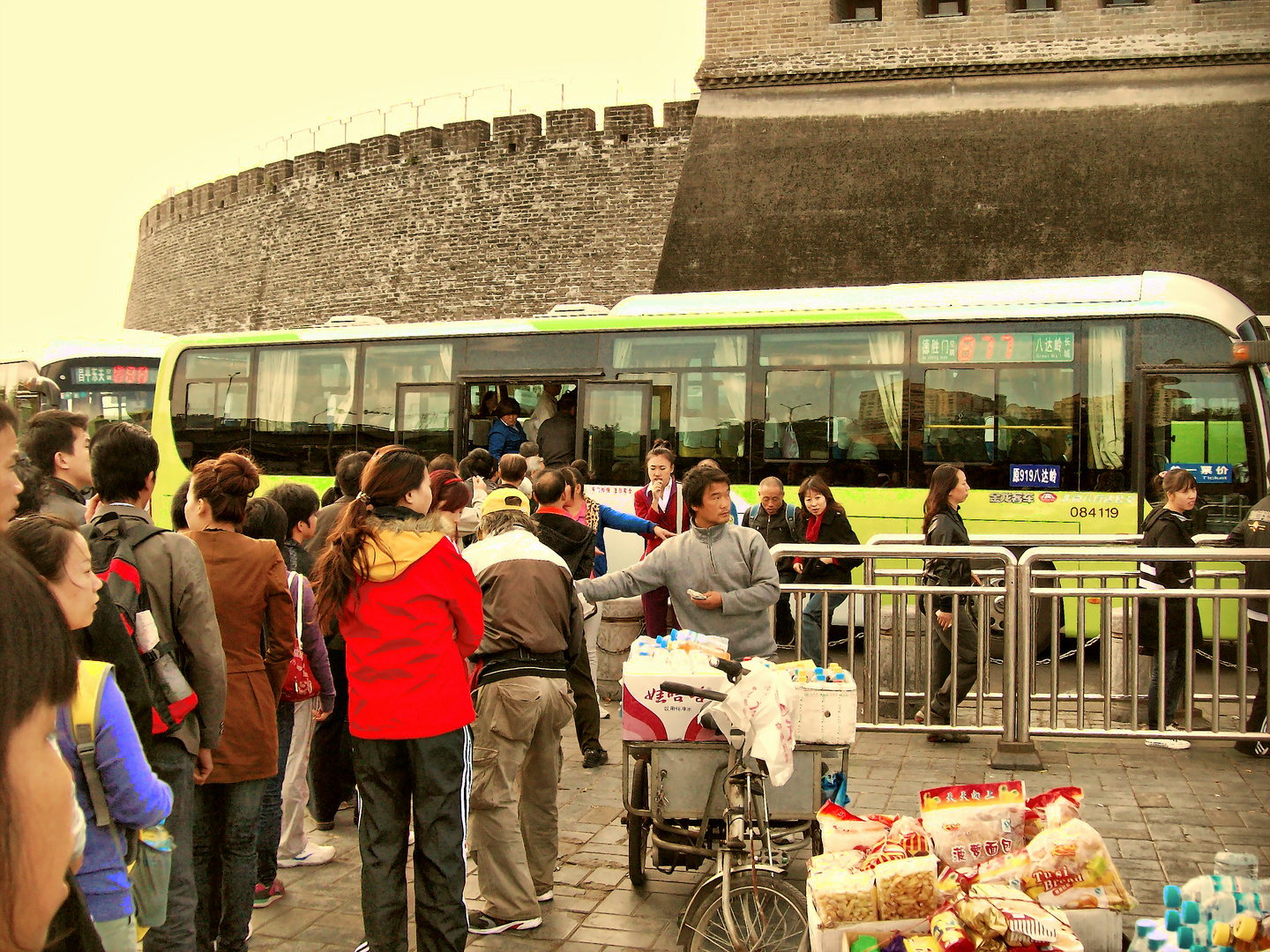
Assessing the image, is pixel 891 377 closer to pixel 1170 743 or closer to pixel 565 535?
pixel 1170 743

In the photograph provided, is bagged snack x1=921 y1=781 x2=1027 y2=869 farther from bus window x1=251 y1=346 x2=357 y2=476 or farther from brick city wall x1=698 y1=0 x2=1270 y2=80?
brick city wall x1=698 y1=0 x2=1270 y2=80

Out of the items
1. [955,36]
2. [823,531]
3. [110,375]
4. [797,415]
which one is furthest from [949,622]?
[110,375]

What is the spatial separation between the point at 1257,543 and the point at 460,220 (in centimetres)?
2221

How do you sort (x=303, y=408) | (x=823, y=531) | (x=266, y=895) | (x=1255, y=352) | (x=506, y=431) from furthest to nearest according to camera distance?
(x=303, y=408) < (x=506, y=431) < (x=1255, y=352) < (x=823, y=531) < (x=266, y=895)

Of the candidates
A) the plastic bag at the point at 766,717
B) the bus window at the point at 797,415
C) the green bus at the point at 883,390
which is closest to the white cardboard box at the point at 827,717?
the plastic bag at the point at 766,717

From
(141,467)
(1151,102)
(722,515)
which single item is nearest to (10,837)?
(141,467)

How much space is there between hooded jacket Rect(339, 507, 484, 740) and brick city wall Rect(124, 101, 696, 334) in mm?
20742

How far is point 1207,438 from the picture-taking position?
9.40 meters

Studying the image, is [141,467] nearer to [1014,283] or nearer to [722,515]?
[722,515]

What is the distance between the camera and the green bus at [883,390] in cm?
949

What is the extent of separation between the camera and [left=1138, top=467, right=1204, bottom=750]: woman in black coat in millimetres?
6105

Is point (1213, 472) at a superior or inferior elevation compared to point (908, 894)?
superior

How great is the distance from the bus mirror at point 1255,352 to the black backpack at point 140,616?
8.91 metres

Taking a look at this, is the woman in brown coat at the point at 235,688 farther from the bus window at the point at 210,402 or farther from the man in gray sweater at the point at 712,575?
the bus window at the point at 210,402
